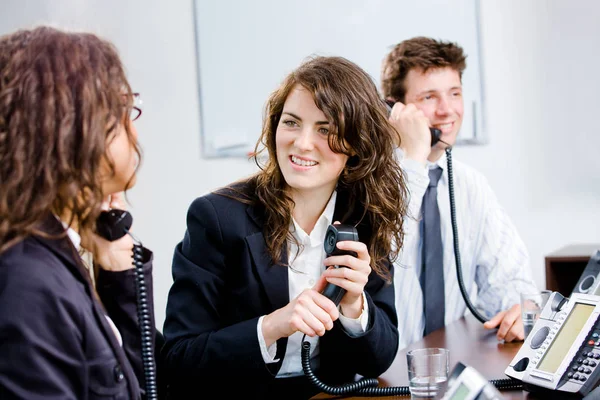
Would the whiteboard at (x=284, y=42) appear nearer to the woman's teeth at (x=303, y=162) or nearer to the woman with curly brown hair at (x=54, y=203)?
the woman's teeth at (x=303, y=162)

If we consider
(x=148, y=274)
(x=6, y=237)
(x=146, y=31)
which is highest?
(x=146, y=31)

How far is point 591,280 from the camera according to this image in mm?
1485

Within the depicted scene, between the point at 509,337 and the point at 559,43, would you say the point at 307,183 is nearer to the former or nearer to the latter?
the point at 509,337

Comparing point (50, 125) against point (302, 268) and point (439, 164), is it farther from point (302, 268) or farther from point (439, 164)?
point (439, 164)

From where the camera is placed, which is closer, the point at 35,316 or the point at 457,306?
the point at 35,316

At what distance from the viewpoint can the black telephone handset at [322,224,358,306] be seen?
1.42 m

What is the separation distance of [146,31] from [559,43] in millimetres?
1949

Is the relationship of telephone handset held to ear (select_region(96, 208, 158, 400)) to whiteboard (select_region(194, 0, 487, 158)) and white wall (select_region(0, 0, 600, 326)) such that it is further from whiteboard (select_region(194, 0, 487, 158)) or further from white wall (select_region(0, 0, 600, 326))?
whiteboard (select_region(194, 0, 487, 158))

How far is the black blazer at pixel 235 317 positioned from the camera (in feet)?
4.91

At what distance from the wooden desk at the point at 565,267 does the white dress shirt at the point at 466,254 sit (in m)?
0.43

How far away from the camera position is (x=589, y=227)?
315 cm

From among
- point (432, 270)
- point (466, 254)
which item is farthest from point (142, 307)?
point (466, 254)

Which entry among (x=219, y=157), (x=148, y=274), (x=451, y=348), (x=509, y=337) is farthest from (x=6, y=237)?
(x=219, y=157)

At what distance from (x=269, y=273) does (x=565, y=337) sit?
2.08 ft
